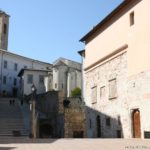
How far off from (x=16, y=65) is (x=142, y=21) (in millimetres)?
51914

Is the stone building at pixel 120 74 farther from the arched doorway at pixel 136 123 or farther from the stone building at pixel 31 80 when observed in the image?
the stone building at pixel 31 80

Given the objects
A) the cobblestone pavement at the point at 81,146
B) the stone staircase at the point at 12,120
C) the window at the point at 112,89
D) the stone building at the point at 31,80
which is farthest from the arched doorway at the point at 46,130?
the cobblestone pavement at the point at 81,146

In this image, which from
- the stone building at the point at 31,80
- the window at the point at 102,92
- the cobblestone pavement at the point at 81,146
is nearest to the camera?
the cobblestone pavement at the point at 81,146

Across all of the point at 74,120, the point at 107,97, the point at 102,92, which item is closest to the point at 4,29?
the point at 74,120

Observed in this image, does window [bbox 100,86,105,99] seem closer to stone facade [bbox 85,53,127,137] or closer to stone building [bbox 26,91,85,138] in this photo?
stone facade [bbox 85,53,127,137]

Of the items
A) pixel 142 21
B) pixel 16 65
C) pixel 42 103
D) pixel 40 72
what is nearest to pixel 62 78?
pixel 40 72

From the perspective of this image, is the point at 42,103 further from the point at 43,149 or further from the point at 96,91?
the point at 43,149

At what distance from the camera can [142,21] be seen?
23.3 m

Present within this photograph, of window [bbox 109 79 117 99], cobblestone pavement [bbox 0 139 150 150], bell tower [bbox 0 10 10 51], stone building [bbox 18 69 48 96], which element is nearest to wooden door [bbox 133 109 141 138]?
window [bbox 109 79 117 99]

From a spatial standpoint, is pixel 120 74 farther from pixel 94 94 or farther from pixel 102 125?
pixel 94 94

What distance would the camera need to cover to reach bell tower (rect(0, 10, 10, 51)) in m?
81.5

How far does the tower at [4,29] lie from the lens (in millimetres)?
81500

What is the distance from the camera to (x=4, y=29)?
8319cm

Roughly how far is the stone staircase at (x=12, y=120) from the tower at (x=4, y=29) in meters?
35.1
